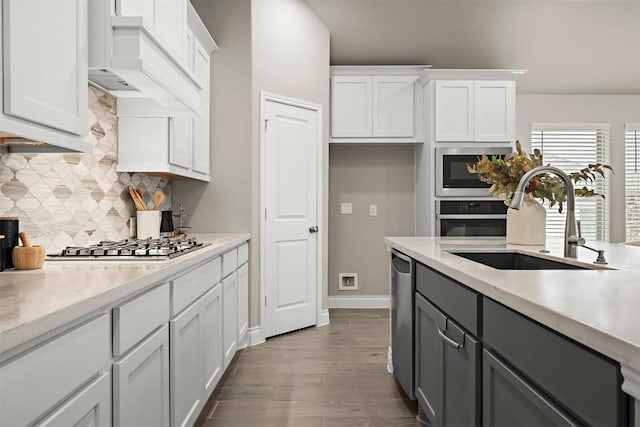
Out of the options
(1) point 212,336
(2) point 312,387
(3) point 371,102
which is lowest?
(2) point 312,387

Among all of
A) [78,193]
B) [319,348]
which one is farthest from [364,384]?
[78,193]

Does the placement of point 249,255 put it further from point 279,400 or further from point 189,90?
point 189,90

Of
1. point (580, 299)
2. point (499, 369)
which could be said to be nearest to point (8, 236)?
point (499, 369)

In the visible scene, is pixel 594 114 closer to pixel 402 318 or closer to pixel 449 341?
pixel 402 318

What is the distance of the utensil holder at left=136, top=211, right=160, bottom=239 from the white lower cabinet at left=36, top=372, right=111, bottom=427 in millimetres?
1722

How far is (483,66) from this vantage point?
511 centimetres

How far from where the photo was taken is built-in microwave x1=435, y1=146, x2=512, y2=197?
4520 millimetres

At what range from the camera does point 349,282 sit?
5133 millimetres

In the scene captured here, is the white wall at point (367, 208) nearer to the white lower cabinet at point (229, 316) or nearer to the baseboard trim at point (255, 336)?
the baseboard trim at point (255, 336)

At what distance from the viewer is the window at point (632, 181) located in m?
5.69

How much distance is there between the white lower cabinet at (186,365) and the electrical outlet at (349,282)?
3.01 meters

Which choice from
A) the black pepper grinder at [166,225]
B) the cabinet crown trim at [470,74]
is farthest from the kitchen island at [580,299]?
the cabinet crown trim at [470,74]

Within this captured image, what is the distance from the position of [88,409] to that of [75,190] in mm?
1387

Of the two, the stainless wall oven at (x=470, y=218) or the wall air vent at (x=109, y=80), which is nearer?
the wall air vent at (x=109, y=80)
